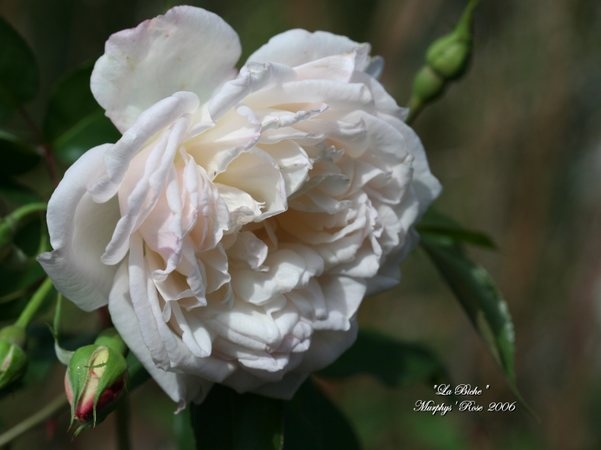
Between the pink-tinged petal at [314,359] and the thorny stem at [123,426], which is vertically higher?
the pink-tinged petal at [314,359]

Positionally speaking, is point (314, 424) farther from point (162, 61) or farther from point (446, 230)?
point (162, 61)

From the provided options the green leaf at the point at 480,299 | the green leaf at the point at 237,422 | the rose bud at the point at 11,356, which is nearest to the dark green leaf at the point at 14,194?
the rose bud at the point at 11,356

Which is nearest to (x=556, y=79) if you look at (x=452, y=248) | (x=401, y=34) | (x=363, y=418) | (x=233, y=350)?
(x=401, y=34)

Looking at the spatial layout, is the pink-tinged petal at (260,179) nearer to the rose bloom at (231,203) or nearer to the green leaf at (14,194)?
the rose bloom at (231,203)

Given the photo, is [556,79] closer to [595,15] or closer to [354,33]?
[595,15]

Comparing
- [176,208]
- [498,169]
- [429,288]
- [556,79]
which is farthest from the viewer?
[429,288]
